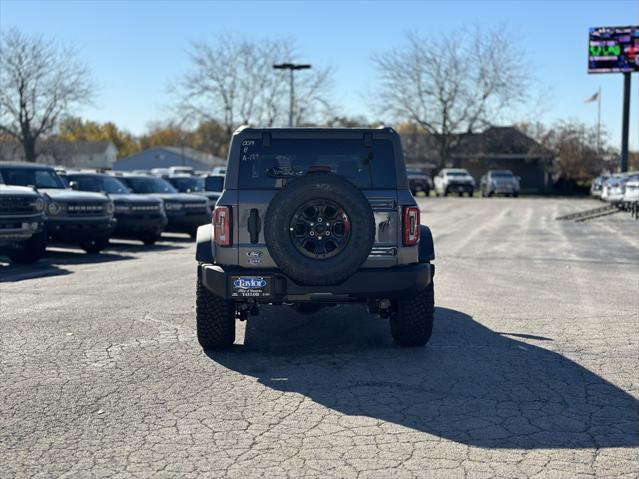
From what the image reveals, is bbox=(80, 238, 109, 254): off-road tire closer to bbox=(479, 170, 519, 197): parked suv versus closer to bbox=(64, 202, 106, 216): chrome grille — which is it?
bbox=(64, 202, 106, 216): chrome grille

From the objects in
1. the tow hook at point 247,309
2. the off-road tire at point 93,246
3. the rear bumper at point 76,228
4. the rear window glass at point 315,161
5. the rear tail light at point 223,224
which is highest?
the rear window glass at point 315,161

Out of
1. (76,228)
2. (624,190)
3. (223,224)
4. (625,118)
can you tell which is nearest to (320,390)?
(223,224)

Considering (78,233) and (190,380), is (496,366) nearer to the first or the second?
(190,380)

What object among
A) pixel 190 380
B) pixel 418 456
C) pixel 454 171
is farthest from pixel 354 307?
pixel 454 171

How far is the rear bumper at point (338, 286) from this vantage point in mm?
6570

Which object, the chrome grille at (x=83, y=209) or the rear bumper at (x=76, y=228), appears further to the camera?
the chrome grille at (x=83, y=209)

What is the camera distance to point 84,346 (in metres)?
7.32

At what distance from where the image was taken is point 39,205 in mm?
14195

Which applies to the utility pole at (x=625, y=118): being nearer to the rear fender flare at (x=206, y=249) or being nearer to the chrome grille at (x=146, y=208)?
the chrome grille at (x=146, y=208)

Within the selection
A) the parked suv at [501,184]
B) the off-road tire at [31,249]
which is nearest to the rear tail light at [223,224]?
the off-road tire at [31,249]

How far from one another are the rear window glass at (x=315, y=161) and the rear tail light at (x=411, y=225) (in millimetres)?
300

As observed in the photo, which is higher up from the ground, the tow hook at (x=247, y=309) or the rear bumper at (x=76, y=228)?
the rear bumper at (x=76, y=228)

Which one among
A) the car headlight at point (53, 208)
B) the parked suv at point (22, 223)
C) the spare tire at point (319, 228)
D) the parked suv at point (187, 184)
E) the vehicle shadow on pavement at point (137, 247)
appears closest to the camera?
the spare tire at point (319, 228)

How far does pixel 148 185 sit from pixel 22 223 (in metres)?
7.58
